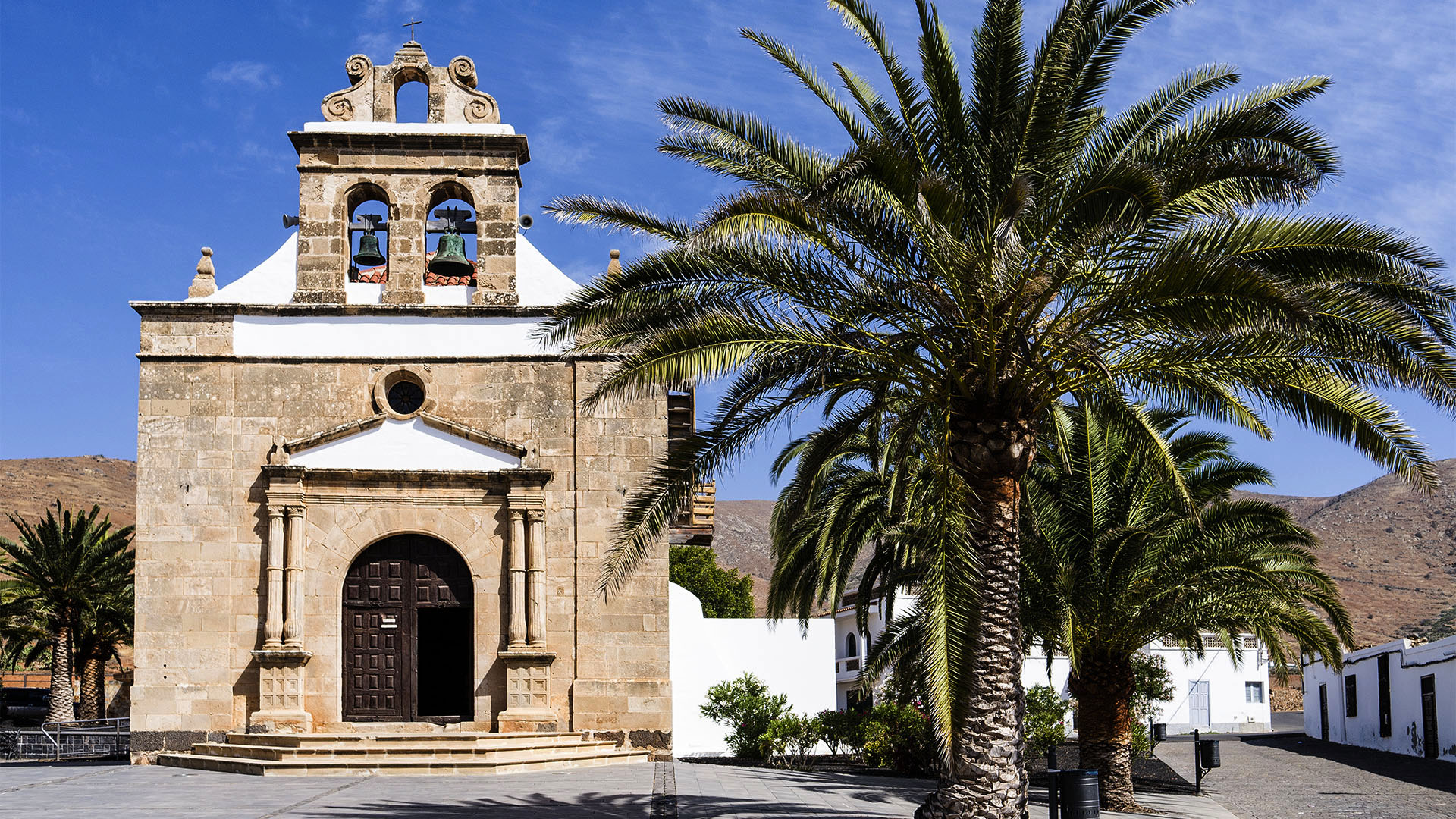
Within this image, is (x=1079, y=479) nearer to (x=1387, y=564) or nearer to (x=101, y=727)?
(x=101, y=727)

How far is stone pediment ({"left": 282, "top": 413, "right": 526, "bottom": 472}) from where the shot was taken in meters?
18.0

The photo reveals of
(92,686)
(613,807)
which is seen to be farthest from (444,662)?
(92,686)

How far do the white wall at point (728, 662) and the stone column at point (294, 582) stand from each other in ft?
30.3

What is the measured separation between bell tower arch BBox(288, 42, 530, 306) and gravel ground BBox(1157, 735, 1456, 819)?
41.2ft

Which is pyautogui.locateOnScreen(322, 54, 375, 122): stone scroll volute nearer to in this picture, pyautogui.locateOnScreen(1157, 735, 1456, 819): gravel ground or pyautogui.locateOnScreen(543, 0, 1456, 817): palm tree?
pyautogui.locateOnScreen(543, 0, 1456, 817): palm tree

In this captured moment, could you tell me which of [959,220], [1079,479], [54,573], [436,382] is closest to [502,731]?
[436,382]

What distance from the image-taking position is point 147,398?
59.1ft

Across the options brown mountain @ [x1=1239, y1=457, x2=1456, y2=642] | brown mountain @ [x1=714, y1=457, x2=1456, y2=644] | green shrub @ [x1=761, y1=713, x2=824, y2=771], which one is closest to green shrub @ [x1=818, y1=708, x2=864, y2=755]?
green shrub @ [x1=761, y1=713, x2=824, y2=771]

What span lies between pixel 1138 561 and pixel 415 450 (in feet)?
31.1

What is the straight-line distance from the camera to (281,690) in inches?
677

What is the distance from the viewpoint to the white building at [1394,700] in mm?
26422

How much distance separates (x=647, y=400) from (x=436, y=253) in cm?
362

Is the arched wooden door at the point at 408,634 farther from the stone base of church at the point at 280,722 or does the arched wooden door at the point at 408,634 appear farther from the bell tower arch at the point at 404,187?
the bell tower arch at the point at 404,187

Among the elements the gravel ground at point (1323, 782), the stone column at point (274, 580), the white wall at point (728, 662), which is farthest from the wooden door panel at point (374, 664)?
the gravel ground at point (1323, 782)
